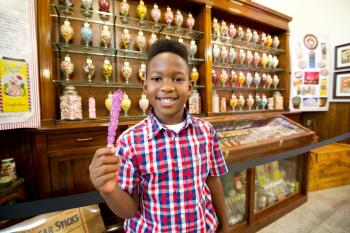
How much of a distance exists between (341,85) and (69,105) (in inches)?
183

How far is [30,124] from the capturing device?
138 centimetres

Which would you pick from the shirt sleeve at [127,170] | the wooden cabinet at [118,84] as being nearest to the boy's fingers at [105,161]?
the shirt sleeve at [127,170]

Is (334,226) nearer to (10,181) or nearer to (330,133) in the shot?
(330,133)

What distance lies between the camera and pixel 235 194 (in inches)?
70.1

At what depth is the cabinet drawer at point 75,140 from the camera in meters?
1.40

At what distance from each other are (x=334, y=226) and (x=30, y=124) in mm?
3087

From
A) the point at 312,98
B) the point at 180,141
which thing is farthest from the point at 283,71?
the point at 180,141

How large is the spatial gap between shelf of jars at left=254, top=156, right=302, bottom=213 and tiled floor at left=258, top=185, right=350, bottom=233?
19cm

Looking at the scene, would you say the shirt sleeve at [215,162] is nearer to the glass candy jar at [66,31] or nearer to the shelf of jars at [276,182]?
the shelf of jars at [276,182]

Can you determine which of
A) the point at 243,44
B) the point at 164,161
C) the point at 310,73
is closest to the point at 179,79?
the point at 164,161

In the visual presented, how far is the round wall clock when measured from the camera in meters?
3.14

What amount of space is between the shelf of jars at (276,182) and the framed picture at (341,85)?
2219 mm

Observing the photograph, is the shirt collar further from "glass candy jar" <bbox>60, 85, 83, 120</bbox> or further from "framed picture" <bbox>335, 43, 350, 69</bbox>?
"framed picture" <bbox>335, 43, 350, 69</bbox>

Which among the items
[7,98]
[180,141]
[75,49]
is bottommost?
[180,141]
